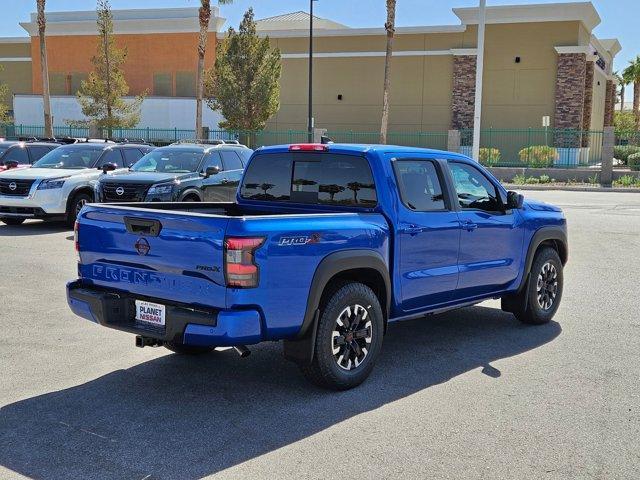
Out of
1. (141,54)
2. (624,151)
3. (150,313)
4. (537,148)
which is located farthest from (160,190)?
(141,54)

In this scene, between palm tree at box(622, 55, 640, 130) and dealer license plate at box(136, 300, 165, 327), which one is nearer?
dealer license plate at box(136, 300, 165, 327)

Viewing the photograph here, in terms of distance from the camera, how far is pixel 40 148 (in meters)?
18.1

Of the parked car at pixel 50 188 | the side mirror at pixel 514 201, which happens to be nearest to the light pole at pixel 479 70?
the parked car at pixel 50 188

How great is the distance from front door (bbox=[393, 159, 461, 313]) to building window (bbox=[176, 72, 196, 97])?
44109mm

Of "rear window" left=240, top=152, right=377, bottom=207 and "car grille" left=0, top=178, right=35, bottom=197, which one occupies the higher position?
"rear window" left=240, top=152, right=377, bottom=207

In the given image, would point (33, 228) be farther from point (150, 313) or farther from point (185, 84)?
A: point (185, 84)

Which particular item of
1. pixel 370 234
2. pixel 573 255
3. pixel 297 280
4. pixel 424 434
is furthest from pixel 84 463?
pixel 573 255

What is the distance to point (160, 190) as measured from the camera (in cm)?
1349

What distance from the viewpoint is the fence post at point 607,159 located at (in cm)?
3253

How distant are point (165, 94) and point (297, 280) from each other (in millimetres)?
46458

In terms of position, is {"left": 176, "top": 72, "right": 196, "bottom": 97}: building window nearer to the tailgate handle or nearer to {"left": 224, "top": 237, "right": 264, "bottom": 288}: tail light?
the tailgate handle

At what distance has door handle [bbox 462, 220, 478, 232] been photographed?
661 centimetres

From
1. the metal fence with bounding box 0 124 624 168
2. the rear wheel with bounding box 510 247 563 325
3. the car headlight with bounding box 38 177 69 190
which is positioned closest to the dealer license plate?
the rear wheel with bounding box 510 247 563 325

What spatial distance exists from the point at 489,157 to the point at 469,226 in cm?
3107
